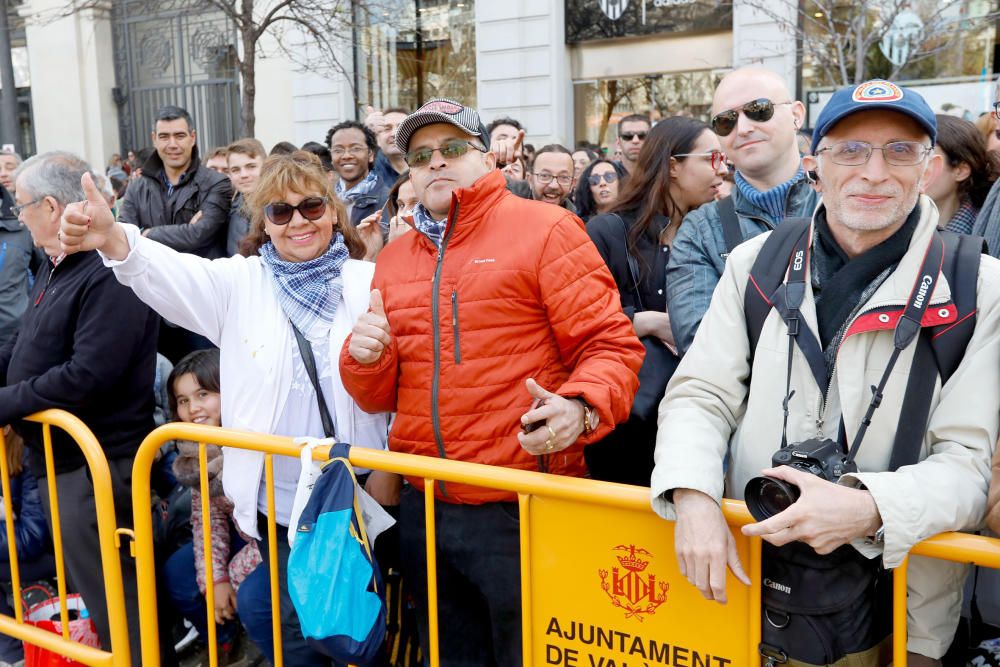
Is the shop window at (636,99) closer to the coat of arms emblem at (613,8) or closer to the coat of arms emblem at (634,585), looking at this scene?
the coat of arms emblem at (613,8)

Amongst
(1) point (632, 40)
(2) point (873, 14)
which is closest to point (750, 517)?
(2) point (873, 14)

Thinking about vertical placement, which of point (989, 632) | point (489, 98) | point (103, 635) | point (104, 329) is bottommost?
point (103, 635)

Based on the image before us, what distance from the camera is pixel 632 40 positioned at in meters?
13.4

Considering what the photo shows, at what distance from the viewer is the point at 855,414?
1856 mm

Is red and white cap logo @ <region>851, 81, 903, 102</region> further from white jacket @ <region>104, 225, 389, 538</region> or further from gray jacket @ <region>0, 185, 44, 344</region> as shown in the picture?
gray jacket @ <region>0, 185, 44, 344</region>

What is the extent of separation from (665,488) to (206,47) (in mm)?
16158

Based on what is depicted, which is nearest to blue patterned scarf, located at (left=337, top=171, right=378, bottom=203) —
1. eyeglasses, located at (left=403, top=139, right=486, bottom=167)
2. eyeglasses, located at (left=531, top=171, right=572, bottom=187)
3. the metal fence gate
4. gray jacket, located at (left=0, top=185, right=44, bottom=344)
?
eyeglasses, located at (left=531, top=171, right=572, bottom=187)

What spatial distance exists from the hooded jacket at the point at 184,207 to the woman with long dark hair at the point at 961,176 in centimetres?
402

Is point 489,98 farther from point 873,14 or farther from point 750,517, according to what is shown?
point 750,517

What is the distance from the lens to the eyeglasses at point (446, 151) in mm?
2617

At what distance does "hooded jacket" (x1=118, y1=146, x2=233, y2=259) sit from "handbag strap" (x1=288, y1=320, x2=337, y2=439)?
264cm

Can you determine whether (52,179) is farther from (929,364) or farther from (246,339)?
(929,364)

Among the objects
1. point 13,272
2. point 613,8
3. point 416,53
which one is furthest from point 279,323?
point 416,53

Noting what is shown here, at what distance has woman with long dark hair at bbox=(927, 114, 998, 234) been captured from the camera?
3424 mm
